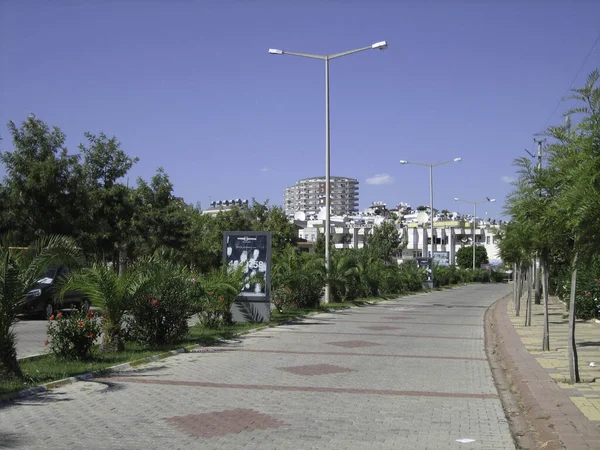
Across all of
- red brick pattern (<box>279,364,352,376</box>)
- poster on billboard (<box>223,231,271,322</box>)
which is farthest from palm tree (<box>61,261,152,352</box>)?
poster on billboard (<box>223,231,271,322</box>)

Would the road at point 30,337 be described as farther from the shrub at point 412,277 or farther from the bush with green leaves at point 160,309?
the shrub at point 412,277

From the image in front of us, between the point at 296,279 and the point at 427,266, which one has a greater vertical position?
the point at 427,266

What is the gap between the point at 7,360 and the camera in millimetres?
10539

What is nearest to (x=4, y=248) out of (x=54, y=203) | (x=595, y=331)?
(x=595, y=331)

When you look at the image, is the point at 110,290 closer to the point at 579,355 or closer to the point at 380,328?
the point at 579,355

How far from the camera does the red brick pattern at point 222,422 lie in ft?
27.0

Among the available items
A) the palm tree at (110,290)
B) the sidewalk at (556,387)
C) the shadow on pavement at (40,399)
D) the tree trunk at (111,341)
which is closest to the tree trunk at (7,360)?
the shadow on pavement at (40,399)

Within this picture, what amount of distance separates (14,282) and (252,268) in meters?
12.4

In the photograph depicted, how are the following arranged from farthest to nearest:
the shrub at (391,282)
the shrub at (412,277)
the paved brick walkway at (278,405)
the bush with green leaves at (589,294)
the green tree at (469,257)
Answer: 1. the green tree at (469,257)
2. the shrub at (412,277)
3. the shrub at (391,282)
4. the bush with green leaves at (589,294)
5. the paved brick walkway at (278,405)

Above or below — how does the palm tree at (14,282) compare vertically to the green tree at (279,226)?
below

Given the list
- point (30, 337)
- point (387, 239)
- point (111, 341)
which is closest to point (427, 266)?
point (387, 239)

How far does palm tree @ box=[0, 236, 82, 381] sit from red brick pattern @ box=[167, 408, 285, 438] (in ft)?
10.5

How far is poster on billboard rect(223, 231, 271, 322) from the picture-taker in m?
22.5

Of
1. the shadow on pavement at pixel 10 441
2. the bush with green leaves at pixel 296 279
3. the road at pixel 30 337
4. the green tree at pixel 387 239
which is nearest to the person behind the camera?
the shadow on pavement at pixel 10 441
